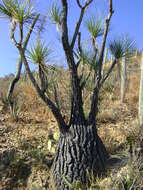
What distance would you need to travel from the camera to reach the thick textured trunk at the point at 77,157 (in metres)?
4.69

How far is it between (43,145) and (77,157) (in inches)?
52.7

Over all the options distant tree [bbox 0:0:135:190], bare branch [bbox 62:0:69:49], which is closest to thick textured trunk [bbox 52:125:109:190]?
distant tree [bbox 0:0:135:190]

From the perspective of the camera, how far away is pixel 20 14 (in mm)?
4617

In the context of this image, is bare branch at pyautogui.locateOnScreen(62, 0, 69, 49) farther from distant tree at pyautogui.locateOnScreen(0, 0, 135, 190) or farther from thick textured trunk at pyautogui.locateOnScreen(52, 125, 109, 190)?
thick textured trunk at pyautogui.locateOnScreen(52, 125, 109, 190)

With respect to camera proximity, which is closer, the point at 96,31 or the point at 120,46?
the point at 120,46

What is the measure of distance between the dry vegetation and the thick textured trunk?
0.62ft

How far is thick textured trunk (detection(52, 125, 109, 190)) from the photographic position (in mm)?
4691

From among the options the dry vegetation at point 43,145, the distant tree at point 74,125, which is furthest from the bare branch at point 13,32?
the dry vegetation at point 43,145

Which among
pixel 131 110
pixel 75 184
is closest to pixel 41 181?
pixel 75 184

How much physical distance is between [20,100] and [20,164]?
312cm

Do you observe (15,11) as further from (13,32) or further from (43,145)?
(43,145)

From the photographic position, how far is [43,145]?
5.93 metres

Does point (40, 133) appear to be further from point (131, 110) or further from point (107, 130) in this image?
point (131, 110)

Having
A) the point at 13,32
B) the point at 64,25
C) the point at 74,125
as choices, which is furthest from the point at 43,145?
the point at 64,25
